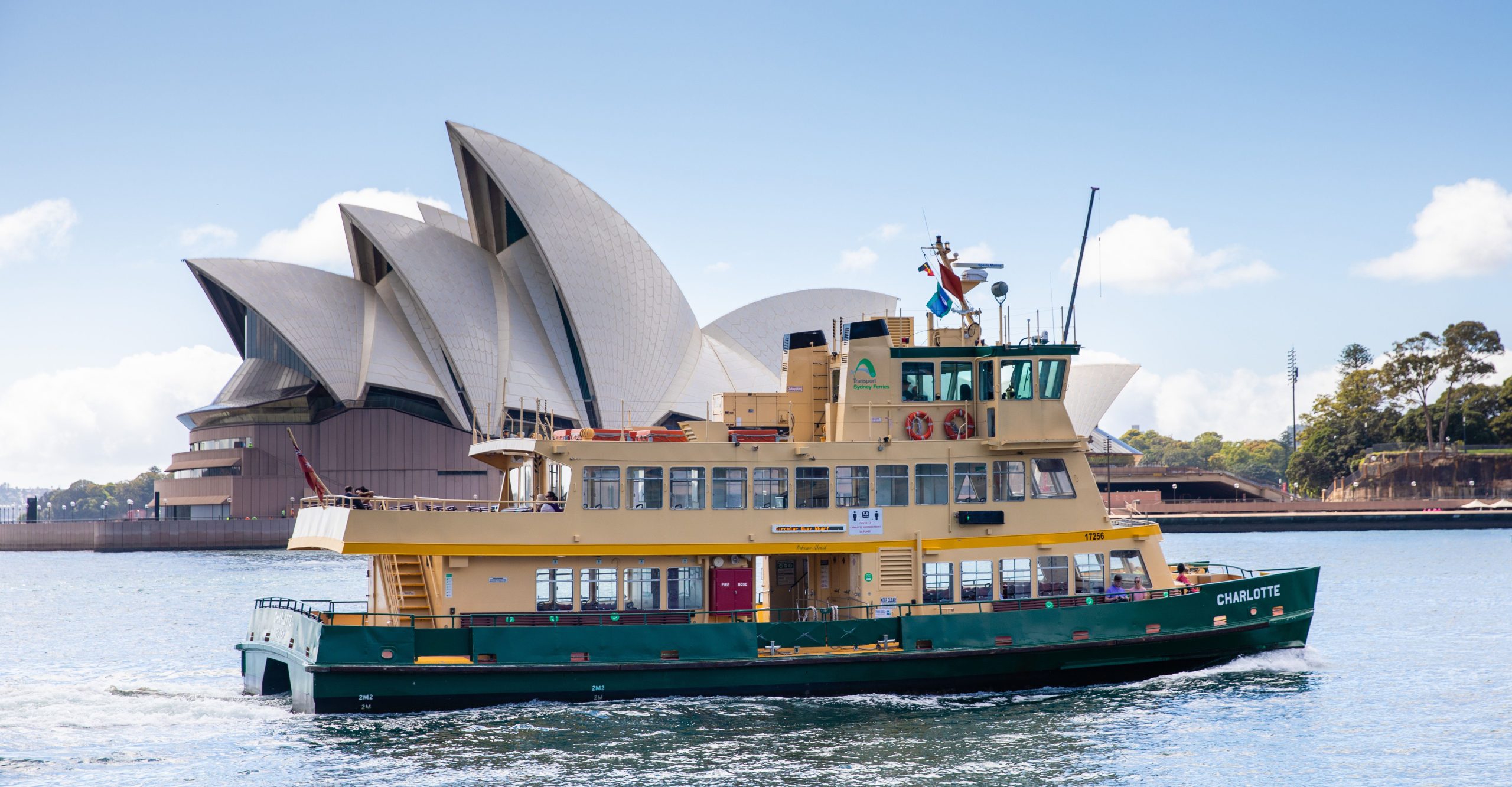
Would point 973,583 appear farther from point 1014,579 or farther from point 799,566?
point 799,566

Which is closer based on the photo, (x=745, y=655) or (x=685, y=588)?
(x=745, y=655)

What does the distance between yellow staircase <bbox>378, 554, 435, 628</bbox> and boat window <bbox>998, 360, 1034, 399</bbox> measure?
10.4 metres

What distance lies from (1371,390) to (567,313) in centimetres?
7320

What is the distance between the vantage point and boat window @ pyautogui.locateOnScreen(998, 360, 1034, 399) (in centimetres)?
2269

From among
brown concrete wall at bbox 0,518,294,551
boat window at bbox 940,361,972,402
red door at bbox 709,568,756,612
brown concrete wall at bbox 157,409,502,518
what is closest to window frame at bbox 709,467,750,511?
red door at bbox 709,568,756,612

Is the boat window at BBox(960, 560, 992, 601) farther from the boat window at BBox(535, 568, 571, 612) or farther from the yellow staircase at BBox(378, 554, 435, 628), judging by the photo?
the yellow staircase at BBox(378, 554, 435, 628)

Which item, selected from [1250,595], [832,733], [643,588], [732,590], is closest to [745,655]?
[732,590]

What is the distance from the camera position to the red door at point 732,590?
21672 mm

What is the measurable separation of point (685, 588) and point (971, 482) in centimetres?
529

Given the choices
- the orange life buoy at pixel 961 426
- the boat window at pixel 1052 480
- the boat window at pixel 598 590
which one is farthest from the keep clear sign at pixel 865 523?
the boat window at pixel 598 590

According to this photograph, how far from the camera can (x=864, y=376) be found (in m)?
22.6

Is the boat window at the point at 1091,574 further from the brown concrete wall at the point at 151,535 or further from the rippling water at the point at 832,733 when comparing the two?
the brown concrete wall at the point at 151,535

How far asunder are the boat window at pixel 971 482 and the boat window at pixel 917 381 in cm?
140

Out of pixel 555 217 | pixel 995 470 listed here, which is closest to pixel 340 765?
pixel 995 470
